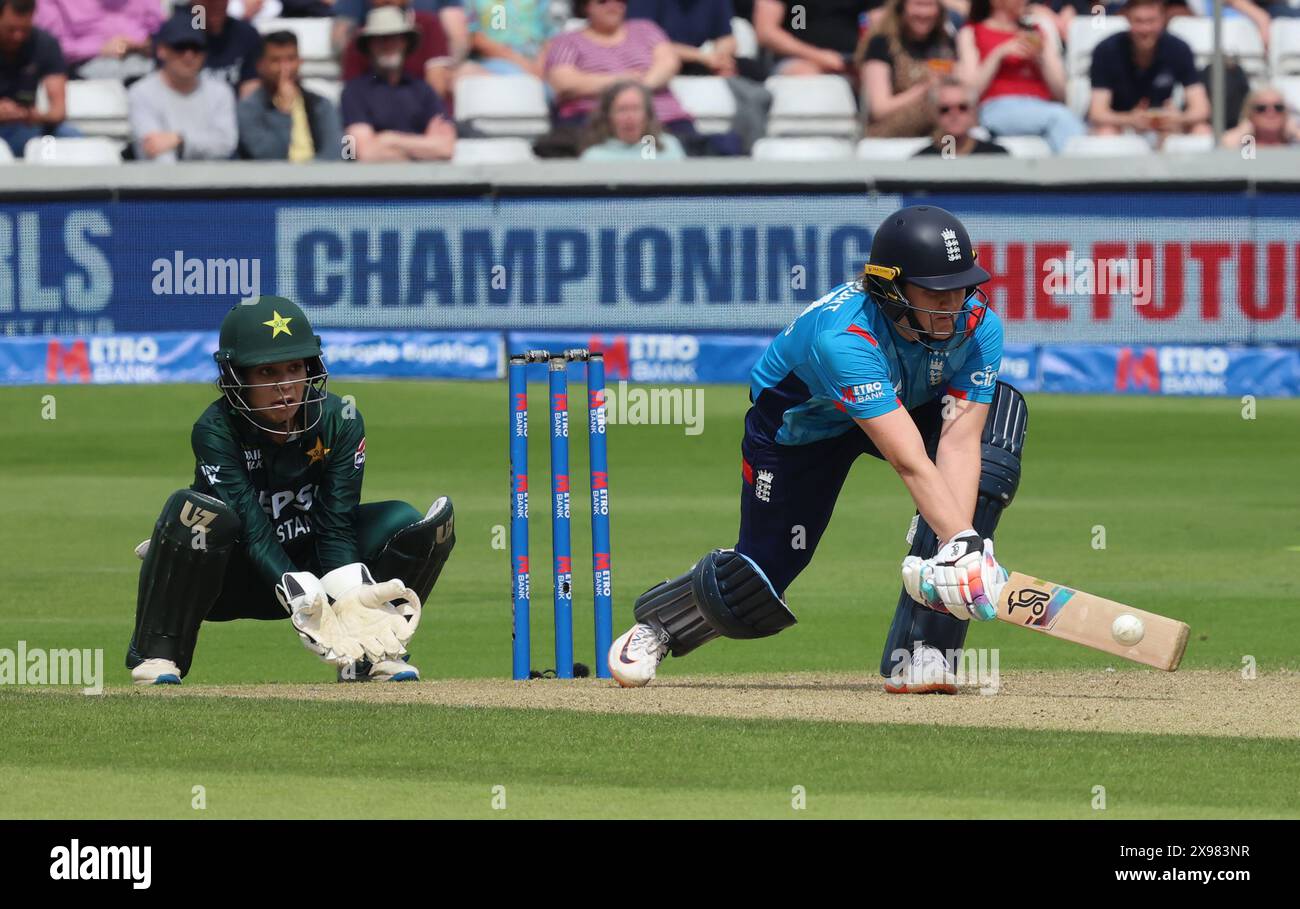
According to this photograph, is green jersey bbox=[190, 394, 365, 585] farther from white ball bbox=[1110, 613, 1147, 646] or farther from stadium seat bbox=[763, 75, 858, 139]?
stadium seat bbox=[763, 75, 858, 139]

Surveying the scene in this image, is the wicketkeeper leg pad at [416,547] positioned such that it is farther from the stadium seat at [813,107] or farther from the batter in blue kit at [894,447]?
the stadium seat at [813,107]

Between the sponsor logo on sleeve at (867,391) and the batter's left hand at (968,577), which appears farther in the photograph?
the sponsor logo on sleeve at (867,391)

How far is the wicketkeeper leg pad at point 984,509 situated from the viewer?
848cm

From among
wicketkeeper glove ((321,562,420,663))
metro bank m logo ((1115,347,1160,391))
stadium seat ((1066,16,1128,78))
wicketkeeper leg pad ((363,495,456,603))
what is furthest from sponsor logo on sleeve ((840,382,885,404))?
stadium seat ((1066,16,1128,78))

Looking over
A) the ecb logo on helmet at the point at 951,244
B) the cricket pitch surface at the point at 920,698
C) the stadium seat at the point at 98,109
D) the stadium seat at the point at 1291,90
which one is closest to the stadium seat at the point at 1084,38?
the stadium seat at the point at 1291,90

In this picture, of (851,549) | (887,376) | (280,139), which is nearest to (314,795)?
(887,376)

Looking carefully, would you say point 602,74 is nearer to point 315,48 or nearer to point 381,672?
point 315,48

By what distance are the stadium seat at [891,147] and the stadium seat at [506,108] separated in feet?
9.77

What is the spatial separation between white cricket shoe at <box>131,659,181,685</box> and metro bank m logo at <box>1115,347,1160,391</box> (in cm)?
1255

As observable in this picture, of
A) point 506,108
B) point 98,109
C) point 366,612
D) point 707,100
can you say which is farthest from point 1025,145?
point 366,612

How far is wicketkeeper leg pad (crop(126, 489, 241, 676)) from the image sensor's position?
8.60m

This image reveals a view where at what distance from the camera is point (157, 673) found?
9.17 m

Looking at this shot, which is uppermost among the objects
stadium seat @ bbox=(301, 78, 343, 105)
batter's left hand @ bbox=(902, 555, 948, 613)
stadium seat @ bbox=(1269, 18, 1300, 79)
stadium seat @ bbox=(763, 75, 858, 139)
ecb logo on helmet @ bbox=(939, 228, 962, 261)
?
stadium seat @ bbox=(1269, 18, 1300, 79)

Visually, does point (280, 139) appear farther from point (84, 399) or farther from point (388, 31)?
point (84, 399)
